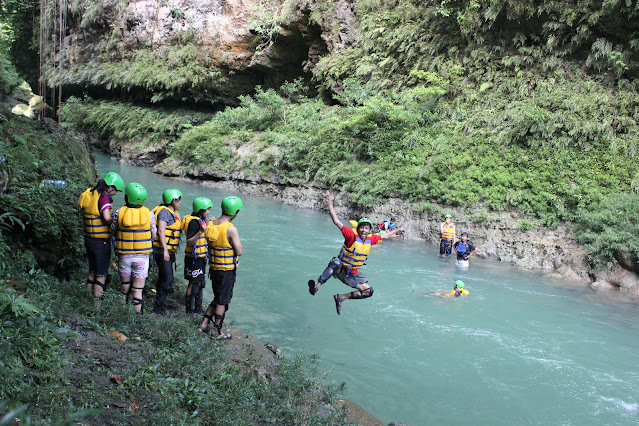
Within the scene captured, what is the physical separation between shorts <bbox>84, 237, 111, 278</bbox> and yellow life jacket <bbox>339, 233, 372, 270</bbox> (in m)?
3.55

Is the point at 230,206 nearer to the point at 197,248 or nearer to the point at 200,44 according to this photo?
the point at 197,248

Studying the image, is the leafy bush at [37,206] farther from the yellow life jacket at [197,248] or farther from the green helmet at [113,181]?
the yellow life jacket at [197,248]

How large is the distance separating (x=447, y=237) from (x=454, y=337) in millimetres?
6125

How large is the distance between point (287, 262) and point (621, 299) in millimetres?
8069

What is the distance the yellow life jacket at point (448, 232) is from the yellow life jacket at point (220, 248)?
9659 millimetres

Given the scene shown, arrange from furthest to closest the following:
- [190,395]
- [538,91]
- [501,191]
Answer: [538,91] < [501,191] < [190,395]

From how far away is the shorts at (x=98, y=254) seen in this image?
236 inches

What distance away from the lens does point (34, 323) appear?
4.18m

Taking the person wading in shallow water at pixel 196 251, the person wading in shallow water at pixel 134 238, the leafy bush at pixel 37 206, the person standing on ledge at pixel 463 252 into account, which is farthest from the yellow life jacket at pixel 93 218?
the person standing on ledge at pixel 463 252

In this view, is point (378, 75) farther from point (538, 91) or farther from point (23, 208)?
point (23, 208)

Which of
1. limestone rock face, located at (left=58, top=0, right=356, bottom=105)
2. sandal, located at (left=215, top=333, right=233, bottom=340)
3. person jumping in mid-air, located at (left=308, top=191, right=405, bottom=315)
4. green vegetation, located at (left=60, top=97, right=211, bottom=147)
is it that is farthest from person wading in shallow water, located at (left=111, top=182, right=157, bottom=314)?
green vegetation, located at (left=60, top=97, right=211, bottom=147)

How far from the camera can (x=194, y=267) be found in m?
6.88

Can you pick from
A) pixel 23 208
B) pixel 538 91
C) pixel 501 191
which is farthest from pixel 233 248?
pixel 538 91

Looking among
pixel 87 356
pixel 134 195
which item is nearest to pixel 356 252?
pixel 134 195
